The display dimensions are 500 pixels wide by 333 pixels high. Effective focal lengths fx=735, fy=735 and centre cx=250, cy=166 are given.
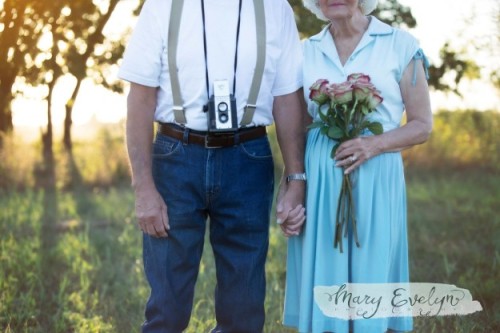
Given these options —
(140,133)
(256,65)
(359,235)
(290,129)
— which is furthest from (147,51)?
(359,235)

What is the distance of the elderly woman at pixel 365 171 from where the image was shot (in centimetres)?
323

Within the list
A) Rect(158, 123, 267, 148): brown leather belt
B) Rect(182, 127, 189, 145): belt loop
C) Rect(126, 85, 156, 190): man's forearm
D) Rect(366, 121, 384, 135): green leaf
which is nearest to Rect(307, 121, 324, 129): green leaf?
Rect(366, 121, 384, 135): green leaf

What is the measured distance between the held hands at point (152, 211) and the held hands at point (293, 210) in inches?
20.6

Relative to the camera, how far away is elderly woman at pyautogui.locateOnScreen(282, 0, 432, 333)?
323 centimetres

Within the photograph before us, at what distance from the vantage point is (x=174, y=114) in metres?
3.19

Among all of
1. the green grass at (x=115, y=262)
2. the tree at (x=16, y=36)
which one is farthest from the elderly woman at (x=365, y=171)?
the tree at (x=16, y=36)

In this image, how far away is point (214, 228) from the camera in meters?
3.40

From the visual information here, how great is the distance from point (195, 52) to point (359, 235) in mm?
1076

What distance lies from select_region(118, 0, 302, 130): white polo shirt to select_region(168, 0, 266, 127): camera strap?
0.02 m

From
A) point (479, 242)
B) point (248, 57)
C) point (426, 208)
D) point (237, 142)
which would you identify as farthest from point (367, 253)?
point (426, 208)

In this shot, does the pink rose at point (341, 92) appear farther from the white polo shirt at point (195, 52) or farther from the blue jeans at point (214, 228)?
the blue jeans at point (214, 228)

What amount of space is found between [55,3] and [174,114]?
2.65 meters

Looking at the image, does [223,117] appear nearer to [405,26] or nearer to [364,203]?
[364,203]

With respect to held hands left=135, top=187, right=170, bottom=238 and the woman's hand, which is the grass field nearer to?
held hands left=135, top=187, right=170, bottom=238
